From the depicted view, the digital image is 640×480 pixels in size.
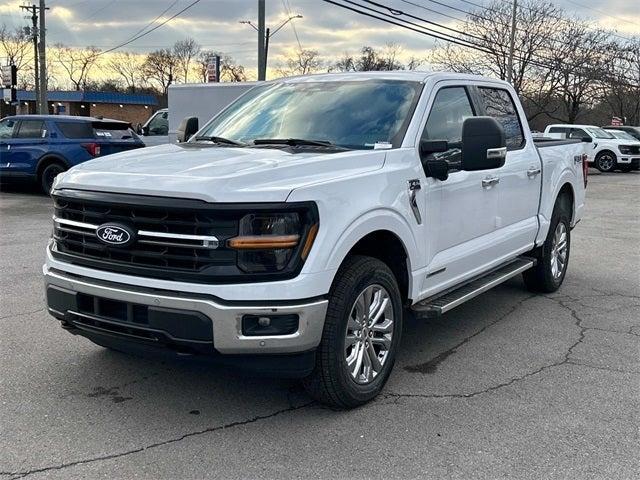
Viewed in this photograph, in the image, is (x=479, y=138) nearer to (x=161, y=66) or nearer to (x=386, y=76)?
(x=386, y=76)

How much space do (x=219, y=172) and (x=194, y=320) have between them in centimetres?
80

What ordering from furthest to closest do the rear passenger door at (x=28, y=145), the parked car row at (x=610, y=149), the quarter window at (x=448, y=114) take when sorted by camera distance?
the parked car row at (x=610, y=149) → the rear passenger door at (x=28, y=145) → the quarter window at (x=448, y=114)

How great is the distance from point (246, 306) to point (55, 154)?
12.6m

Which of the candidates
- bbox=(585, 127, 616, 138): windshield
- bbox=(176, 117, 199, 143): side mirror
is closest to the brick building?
bbox=(585, 127, 616, 138): windshield

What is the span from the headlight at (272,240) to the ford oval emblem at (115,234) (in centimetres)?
58

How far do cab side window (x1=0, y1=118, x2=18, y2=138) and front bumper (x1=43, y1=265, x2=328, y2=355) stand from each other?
13036 mm

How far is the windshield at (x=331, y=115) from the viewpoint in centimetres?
450

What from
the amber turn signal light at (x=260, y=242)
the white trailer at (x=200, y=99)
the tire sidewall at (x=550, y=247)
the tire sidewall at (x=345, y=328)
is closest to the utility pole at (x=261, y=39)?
the white trailer at (x=200, y=99)

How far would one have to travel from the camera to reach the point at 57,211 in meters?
4.02

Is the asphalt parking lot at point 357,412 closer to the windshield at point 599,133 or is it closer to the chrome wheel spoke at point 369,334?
the chrome wheel spoke at point 369,334

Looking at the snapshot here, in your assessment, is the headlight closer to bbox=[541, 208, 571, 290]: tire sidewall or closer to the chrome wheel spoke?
the chrome wheel spoke

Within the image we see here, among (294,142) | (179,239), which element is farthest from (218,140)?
(179,239)

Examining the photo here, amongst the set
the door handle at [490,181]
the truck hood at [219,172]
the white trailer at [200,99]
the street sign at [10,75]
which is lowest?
the door handle at [490,181]

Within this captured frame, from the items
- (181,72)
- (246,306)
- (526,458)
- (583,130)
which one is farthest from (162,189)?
(181,72)
